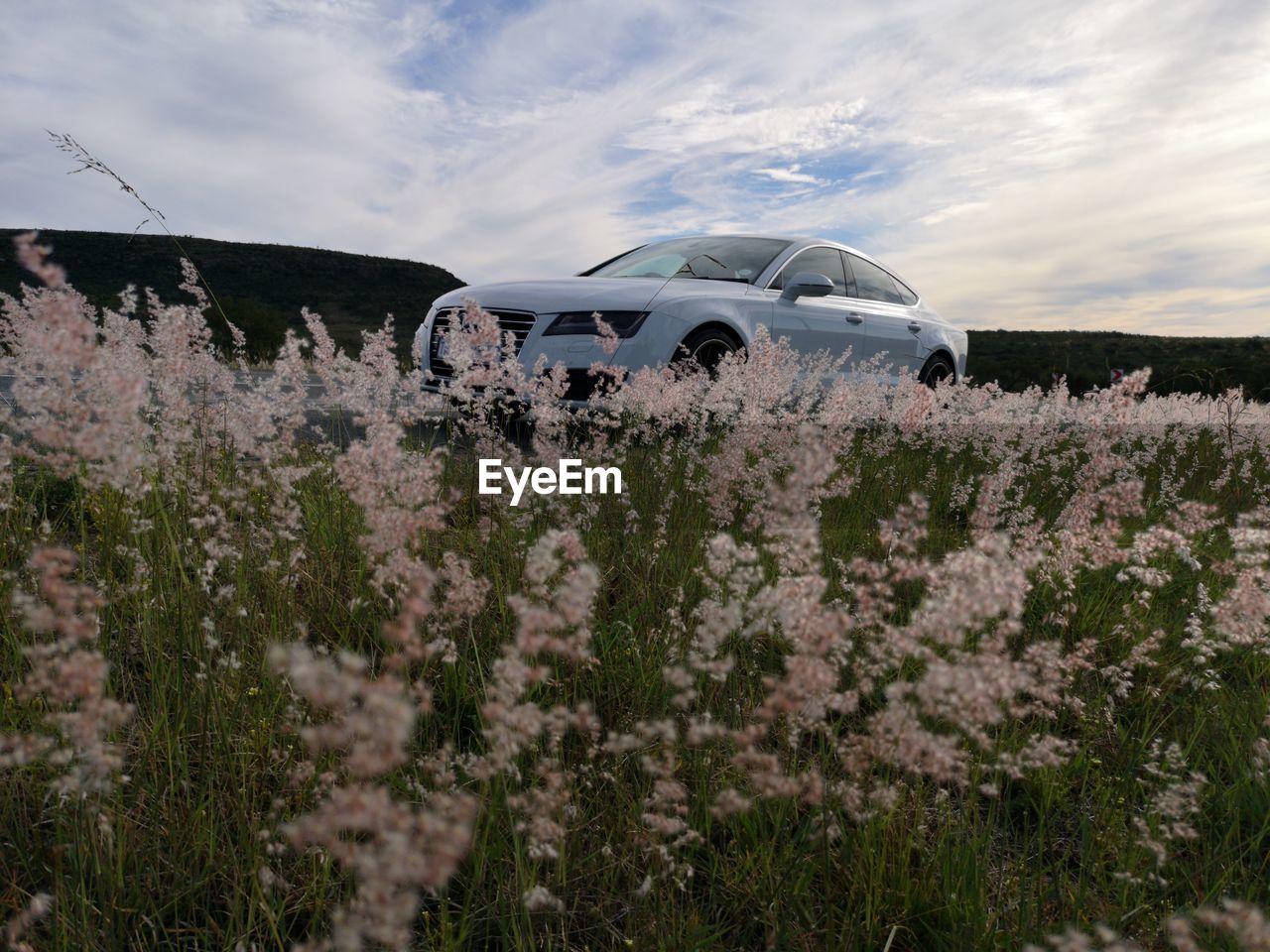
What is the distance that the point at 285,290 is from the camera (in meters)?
67.1

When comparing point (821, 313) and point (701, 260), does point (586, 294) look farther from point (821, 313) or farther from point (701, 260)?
point (821, 313)

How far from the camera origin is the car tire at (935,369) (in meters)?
10.6

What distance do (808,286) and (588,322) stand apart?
94.1 inches

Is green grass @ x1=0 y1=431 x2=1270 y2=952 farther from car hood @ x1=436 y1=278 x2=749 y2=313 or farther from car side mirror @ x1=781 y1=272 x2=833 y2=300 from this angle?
car side mirror @ x1=781 y1=272 x2=833 y2=300

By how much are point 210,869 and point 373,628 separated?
3.70 feet

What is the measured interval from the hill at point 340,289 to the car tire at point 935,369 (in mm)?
24273


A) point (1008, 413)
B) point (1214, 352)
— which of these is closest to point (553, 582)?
point (1008, 413)

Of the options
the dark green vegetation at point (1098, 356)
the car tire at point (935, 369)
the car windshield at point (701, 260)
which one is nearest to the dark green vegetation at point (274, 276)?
the dark green vegetation at point (1098, 356)

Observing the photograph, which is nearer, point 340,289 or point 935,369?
point 935,369

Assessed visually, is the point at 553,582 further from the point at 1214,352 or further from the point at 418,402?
the point at 1214,352

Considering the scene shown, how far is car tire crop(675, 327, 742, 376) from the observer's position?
6930mm

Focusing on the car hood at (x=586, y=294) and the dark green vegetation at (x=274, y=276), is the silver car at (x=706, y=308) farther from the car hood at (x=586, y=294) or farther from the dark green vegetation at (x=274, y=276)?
the dark green vegetation at (x=274, y=276)

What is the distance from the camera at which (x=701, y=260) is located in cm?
828

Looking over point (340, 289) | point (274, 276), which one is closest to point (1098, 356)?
point (340, 289)
